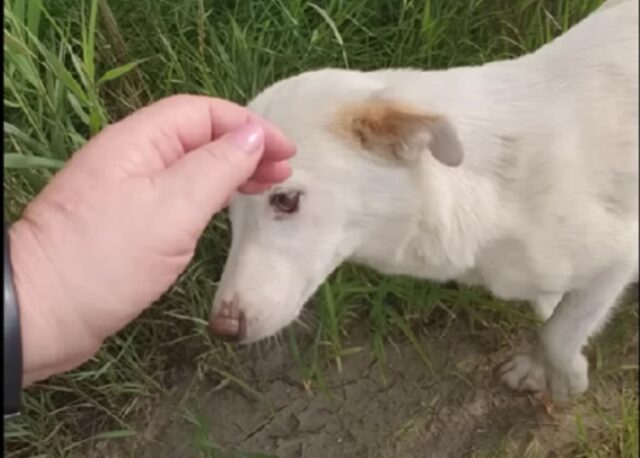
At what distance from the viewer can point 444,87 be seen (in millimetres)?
1107

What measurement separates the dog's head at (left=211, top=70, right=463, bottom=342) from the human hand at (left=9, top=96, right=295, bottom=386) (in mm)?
65

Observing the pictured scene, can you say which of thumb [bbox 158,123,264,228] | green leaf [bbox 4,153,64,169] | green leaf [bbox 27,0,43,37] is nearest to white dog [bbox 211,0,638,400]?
thumb [bbox 158,123,264,228]

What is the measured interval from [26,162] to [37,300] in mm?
341

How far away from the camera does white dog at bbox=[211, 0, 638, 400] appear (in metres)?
1.01

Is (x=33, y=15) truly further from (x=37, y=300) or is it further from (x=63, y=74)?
(x=37, y=300)

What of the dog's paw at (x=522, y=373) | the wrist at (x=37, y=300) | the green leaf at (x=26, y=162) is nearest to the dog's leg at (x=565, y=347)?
the dog's paw at (x=522, y=373)

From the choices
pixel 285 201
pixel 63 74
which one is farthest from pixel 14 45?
pixel 285 201

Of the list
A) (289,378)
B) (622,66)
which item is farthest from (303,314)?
(622,66)

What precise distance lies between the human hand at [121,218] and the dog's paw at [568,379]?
1.05ft

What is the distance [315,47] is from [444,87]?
0.67 ft

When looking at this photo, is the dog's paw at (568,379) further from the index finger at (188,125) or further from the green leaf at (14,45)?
the green leaf at (14,45)

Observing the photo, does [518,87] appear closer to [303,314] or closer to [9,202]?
[303,314]

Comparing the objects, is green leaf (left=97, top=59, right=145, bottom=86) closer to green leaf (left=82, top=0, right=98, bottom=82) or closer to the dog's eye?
green leaf (left=82, top=0, right=98, bottom=82)

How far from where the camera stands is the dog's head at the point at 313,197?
42.8 inches
